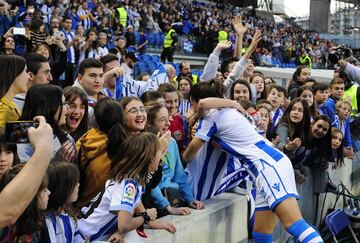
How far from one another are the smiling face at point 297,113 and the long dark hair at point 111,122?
8.49 feet

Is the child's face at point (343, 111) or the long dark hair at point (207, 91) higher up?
the long dark hair at point (207, 91)

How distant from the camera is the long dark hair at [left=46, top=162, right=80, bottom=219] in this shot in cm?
257

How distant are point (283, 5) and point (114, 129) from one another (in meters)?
52.1

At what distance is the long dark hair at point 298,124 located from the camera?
216 inches

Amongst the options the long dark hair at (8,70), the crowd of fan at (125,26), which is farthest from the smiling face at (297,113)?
the crowd of fan at (125,26)

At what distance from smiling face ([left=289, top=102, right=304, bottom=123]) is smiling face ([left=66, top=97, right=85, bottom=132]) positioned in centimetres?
254

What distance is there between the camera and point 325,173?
6.29 meters

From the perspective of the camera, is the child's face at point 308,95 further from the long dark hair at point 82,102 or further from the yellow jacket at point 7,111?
the yellow jacket at point 7,111

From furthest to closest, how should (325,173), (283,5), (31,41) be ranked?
1. (283,5)
2. (31,41)
3. (325,173)

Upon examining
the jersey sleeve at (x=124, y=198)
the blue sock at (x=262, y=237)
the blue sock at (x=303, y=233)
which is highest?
the jersey sleeve at (x=124, y=198)

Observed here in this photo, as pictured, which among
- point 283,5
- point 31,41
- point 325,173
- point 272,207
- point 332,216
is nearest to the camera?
point 272,207

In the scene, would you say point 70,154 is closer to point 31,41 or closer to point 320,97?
point 320,97

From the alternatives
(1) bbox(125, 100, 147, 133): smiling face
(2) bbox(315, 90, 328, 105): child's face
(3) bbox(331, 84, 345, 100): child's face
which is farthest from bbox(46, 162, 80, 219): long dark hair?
(3) bbox(331, 84, 345, 100): child's face

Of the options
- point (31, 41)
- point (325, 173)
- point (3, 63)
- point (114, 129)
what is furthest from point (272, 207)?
point (31, 41)
